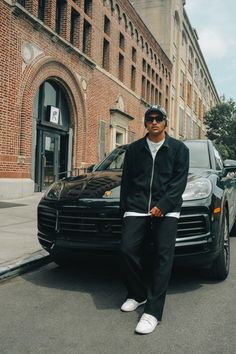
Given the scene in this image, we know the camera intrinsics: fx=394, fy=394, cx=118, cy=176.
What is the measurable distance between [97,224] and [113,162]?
184 cm

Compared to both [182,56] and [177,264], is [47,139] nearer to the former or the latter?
[177,264]

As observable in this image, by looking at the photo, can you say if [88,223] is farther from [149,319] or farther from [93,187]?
[149,319]

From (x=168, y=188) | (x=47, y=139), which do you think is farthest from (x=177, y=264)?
(x=47, y=139)

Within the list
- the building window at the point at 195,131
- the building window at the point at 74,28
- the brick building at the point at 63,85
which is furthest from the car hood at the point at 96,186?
the building window at the point at 195,131

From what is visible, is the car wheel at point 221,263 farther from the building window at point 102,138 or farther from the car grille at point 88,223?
the building window at point 102,138

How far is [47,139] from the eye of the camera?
14.8 m

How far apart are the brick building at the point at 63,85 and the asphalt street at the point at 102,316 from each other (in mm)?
7843

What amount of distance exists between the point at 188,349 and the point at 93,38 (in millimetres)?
16618

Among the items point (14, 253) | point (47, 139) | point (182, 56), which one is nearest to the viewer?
point (14, 253)

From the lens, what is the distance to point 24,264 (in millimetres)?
4812

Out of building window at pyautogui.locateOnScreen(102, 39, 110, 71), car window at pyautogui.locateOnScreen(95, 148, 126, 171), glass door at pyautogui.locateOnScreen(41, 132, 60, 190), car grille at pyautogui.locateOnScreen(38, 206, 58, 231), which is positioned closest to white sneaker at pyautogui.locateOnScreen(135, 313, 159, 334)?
car grille at pyautogui.locateOnScreen(38, 206, 58, 231)

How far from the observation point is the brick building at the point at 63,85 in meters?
11.9

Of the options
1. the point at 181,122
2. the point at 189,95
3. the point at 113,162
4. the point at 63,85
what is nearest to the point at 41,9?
the point at 63,85

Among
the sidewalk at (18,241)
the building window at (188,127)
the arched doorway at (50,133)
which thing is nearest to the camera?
the sidewalk at (18,241)
